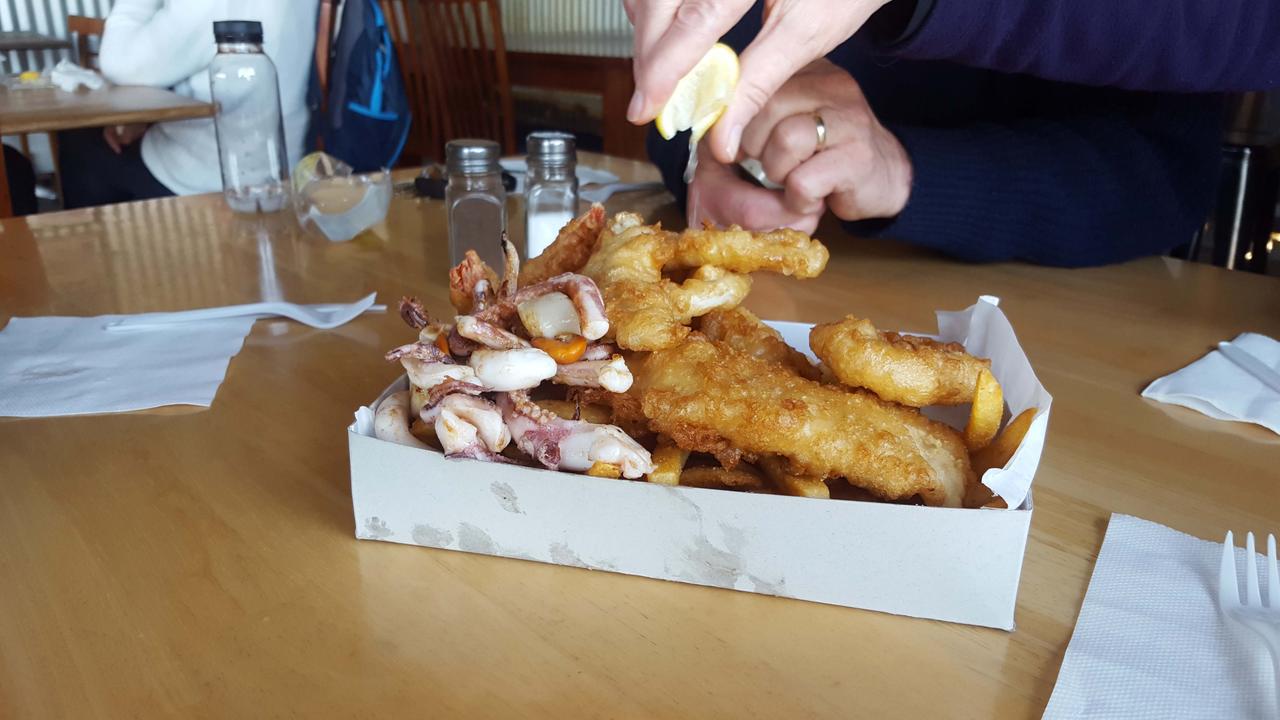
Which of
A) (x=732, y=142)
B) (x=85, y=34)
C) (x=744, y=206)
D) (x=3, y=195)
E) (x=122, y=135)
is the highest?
(x=732, y=142)

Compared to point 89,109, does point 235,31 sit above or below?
above

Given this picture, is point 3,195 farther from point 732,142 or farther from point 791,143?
point 732,142

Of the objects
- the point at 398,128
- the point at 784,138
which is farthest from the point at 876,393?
the point at 398,128

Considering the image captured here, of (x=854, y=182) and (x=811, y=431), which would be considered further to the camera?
(x=854, y=182)

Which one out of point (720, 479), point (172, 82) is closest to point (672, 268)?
point (720, 479)

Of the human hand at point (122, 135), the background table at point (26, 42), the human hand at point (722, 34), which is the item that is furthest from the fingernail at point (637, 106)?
the background table at point (26, 42)

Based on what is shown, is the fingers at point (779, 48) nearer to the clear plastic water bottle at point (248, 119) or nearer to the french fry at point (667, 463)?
the french fry at point (667, 463)

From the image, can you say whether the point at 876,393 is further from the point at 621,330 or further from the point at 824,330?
the point at 621,330
